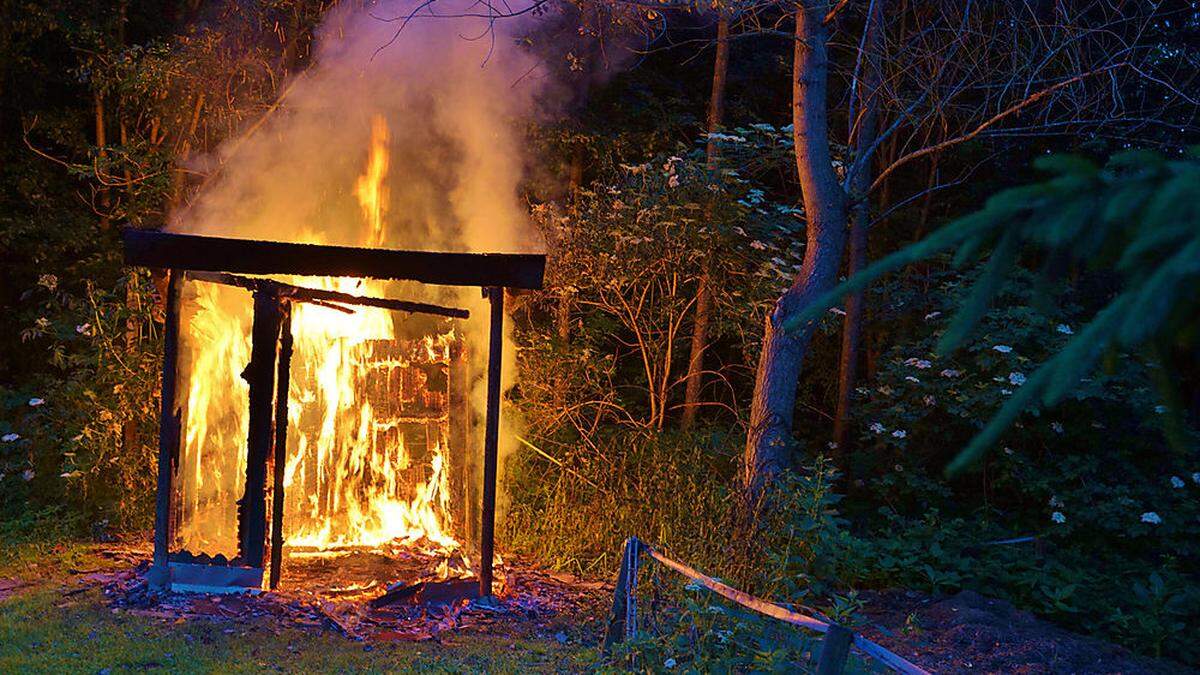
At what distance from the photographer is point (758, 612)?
5.64 m

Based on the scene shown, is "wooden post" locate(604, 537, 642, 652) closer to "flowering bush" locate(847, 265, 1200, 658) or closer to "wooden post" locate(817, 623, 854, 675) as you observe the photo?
"wooden post" locate(817, 623, 854, 675)

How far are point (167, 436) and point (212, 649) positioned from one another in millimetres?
1808

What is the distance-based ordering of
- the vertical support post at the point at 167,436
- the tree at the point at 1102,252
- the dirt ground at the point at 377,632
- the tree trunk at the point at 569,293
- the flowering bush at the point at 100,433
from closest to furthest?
the tree at the point at 1102,252 → the dirt ground at the point at 377,632 → the vertical support post at the point at 167,436 → the flowering bush at the point at 100,433 → the tree trunk at the point at 569,293

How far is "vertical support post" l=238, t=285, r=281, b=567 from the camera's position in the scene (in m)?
7.04

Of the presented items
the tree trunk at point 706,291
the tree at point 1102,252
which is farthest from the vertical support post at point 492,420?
the tree at point 1102,252

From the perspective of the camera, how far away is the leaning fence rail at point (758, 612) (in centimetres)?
390

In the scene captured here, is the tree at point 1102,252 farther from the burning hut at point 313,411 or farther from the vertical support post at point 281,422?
the vertical support post at point 281,422

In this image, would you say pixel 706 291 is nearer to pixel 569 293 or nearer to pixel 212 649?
pixel 569 293

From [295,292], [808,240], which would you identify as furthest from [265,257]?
[808,240]

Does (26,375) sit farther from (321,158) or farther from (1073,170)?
(1073,170)

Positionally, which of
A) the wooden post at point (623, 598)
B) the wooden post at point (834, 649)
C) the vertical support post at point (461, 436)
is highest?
the vertical support post at point (461, 436)

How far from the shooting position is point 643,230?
9.84 metres

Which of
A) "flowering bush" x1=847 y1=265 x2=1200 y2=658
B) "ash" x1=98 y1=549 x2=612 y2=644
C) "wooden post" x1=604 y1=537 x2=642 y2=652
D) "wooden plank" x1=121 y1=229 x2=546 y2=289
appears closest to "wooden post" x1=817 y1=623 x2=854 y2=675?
"wooden post" x1=604 y1=537 x2=642 y2=652

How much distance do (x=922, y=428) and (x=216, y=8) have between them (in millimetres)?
8846
